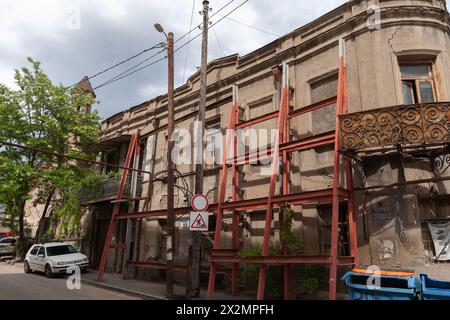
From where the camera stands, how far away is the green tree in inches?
756

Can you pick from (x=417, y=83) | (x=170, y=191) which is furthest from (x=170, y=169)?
(x=417, y=83)

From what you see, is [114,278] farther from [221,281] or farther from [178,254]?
[221,281]

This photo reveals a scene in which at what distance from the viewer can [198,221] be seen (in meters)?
9.61

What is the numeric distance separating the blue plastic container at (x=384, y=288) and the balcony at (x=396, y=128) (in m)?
3.17

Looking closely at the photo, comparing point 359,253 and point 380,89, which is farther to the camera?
point 380,89

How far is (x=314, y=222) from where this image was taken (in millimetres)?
10648

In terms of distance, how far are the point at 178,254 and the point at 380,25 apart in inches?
442

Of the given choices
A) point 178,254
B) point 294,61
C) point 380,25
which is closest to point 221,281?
point 178,254

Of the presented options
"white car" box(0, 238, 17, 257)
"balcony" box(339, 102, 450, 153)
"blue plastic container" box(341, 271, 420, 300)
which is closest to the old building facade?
"balcony" box(339, 102, 450, 153)

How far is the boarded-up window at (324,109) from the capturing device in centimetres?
1118

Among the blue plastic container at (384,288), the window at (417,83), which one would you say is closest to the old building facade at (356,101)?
the window at (417,83)

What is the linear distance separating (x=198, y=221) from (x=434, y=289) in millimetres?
5675

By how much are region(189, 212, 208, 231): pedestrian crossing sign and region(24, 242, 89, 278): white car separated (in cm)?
968

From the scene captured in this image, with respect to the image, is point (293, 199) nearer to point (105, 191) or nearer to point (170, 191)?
point (170, 191)
